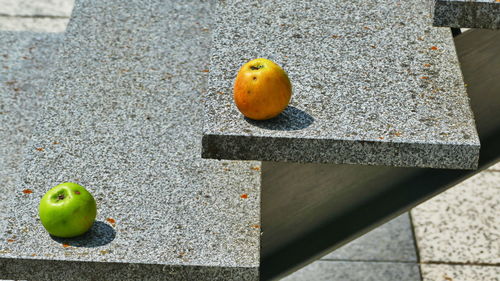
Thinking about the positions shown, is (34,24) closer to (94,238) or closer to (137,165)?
(137,165)

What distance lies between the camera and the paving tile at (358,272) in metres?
4.96

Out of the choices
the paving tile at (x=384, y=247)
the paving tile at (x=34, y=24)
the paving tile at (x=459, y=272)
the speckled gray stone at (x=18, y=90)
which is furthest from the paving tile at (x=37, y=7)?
the paving tile at (x=459, y=272)

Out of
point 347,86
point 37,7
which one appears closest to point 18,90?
point 347,86

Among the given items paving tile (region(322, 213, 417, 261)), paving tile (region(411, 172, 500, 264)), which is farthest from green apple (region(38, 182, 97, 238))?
paving tile (region(411, 172, 500, 264))

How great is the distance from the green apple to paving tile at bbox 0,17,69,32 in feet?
13.3

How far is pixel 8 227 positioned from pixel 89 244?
1.24ft

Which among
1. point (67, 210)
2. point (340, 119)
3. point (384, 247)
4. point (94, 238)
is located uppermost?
point (340, 119)

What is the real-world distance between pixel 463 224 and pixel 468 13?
2.43 metres

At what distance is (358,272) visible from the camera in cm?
501

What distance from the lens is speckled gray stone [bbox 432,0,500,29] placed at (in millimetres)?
3215

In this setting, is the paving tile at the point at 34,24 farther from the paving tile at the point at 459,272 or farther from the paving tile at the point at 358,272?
the paving tile at the point at 459,272

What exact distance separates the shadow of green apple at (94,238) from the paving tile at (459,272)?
94.2 inches

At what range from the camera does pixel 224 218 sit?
3.45 meters

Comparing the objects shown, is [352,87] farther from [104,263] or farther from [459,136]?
[104,263]
